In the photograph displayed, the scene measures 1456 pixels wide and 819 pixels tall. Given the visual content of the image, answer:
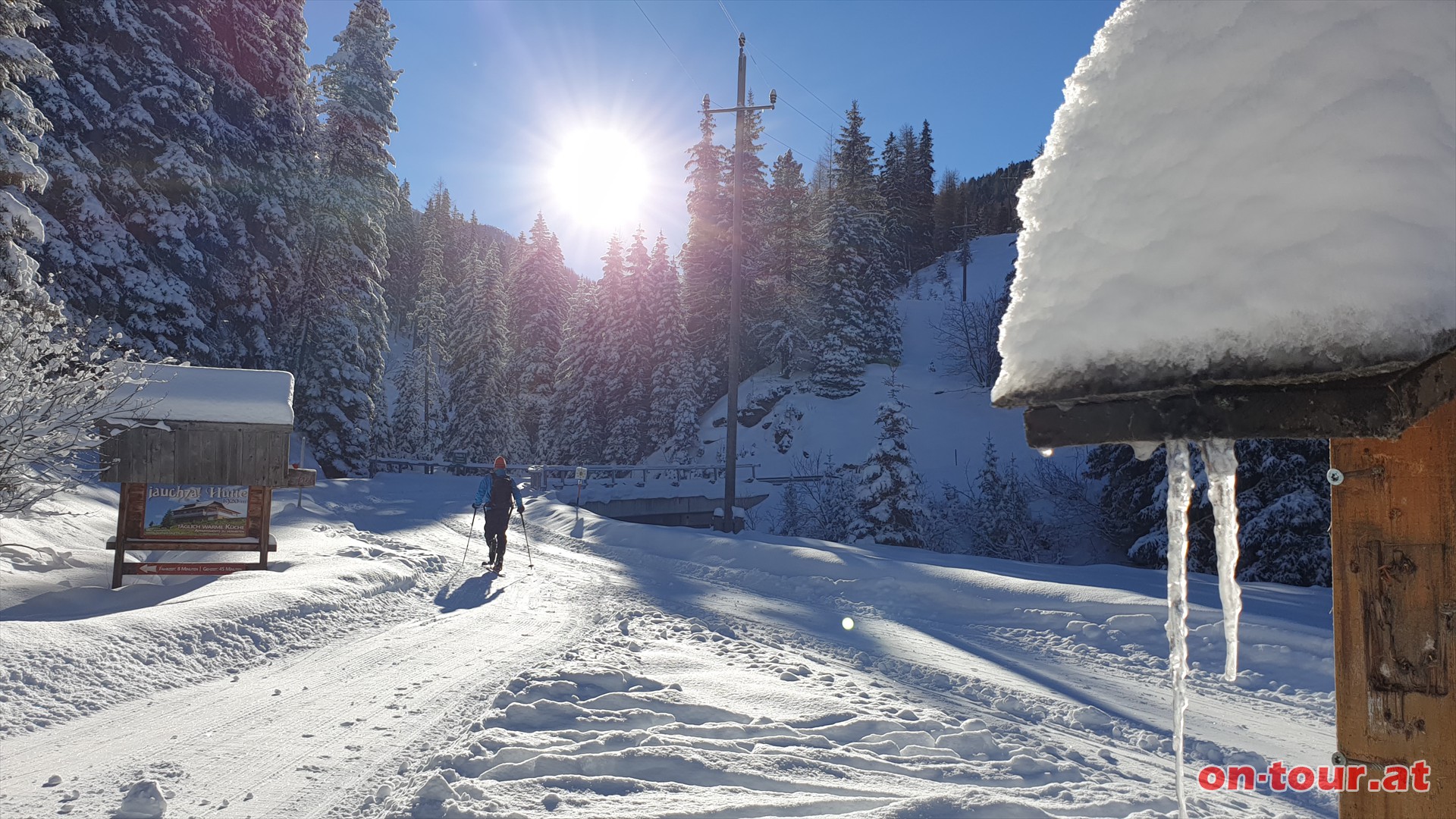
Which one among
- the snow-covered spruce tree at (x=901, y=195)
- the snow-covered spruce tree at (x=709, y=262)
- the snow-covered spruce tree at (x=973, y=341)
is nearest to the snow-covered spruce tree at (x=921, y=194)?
the snow-covered spruce tree at (x=901, y=195)

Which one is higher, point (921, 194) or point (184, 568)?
point (921, 194)

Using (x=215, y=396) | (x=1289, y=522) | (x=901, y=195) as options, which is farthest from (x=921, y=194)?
(x=215, y=396)

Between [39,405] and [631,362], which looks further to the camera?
[631,362]

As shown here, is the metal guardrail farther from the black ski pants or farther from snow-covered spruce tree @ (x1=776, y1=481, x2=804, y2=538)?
the black ski pants

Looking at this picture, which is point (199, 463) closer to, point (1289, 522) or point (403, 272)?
point (1289, 522)

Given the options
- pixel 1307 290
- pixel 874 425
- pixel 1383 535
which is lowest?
pixel 1383 535

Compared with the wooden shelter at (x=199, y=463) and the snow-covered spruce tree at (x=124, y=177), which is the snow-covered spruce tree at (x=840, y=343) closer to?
the snow-covered spruce tree at (x=124, y=177)

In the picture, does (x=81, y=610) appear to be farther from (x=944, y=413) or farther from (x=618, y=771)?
(x=944, y=413)

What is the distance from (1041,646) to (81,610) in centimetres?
1064

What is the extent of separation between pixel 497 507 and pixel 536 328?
3837 cm

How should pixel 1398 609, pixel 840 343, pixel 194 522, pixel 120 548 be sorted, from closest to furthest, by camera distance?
pixel 1398 609 < pixel 120 548 < pixel 194 522 < pixel 840 343

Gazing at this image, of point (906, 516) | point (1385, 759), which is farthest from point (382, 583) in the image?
point (906, 516)

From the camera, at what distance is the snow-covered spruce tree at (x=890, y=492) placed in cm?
2152

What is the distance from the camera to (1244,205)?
4.74 feet
